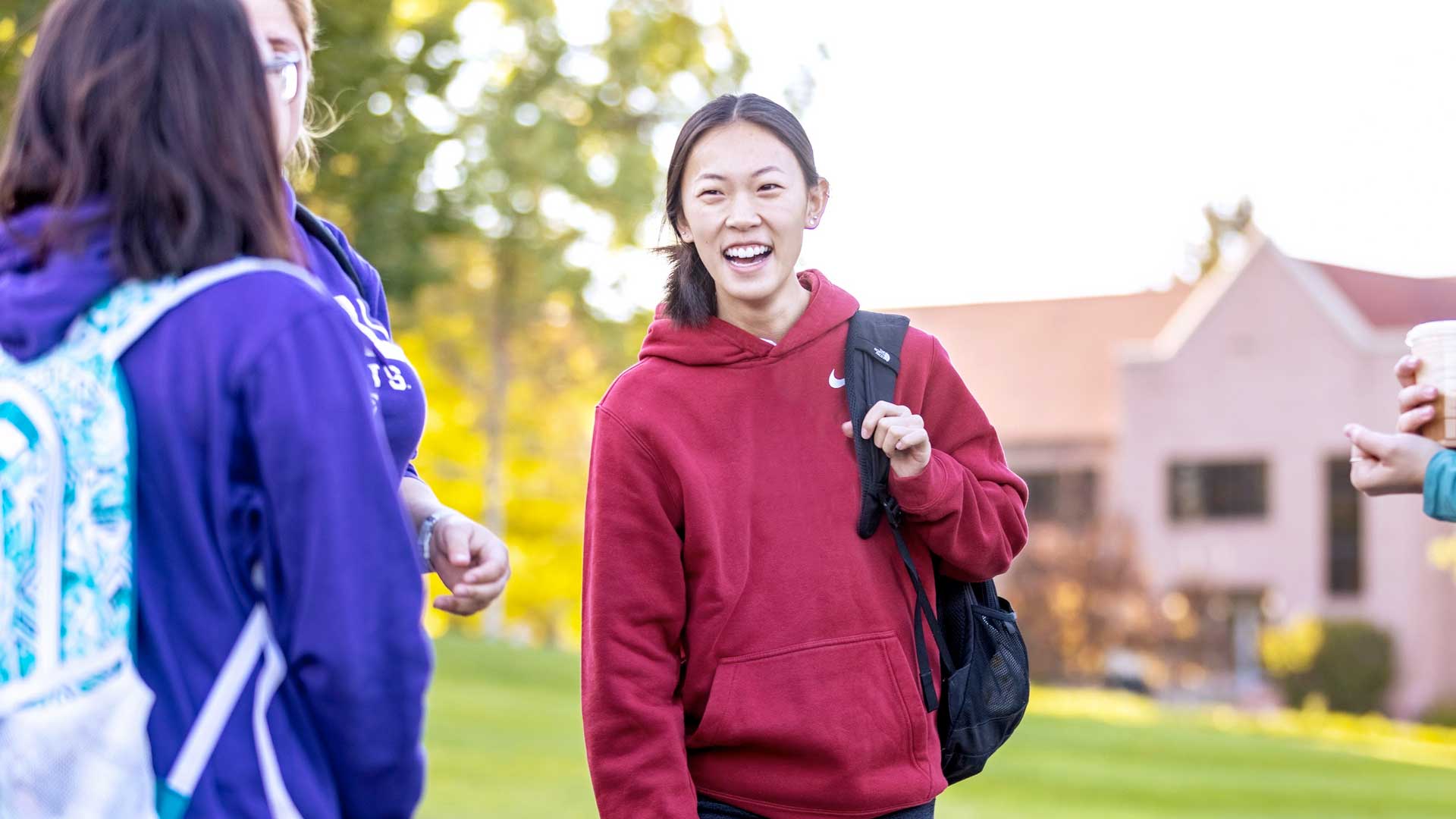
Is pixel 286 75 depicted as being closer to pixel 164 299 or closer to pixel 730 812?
pixel 164 299

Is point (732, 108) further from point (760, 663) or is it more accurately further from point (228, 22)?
point (228, 22)

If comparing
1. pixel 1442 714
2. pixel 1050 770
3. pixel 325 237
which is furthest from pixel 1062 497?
pixel 325 237

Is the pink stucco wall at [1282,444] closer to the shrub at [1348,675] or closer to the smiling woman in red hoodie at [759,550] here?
the shrub at [1348,675]

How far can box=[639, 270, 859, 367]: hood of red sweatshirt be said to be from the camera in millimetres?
3445

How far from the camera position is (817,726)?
3219 millimetres

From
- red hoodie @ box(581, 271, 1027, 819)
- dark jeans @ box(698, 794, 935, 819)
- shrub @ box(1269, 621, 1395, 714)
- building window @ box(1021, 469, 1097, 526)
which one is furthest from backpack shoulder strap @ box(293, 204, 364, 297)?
building window @ box(1021, 469, 1097, 526)

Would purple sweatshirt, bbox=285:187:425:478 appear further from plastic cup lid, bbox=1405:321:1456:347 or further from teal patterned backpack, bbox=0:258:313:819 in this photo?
plastic cup lid, bbox=1405:321:1456:347

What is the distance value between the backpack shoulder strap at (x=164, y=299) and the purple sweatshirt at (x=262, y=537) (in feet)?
0.04

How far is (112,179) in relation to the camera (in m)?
2.03

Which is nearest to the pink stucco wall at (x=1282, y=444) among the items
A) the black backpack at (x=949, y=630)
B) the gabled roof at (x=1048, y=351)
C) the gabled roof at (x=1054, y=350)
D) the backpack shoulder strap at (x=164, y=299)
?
the gabled roof at (x=1054, y=350)

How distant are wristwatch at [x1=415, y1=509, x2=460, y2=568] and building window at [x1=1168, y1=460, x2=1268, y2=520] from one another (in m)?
41.7

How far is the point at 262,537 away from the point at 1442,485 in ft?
7.79

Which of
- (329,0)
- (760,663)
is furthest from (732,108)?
(329,0)

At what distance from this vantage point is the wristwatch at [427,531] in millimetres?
2463
